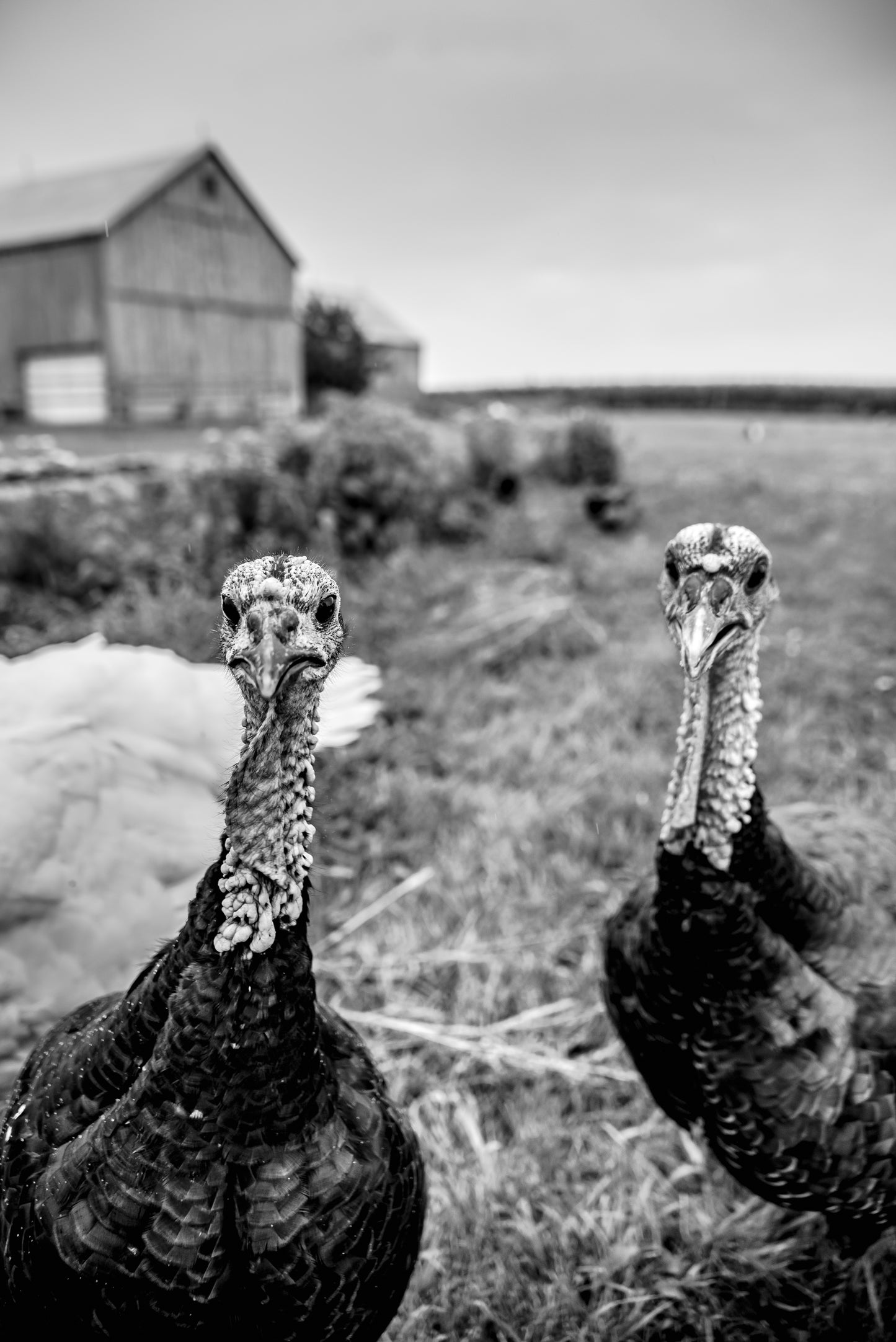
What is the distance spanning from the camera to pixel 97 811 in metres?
2.73

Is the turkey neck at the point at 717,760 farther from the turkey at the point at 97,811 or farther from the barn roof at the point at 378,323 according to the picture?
the barn roof at the point at 378,323

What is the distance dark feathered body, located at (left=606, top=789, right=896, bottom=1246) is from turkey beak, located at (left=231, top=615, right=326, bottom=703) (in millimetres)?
1149

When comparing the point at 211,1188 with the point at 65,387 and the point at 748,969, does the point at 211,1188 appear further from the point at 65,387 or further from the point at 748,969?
the point at 65,387

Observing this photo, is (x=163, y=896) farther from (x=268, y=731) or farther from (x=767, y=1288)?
(x=767, y=1288)

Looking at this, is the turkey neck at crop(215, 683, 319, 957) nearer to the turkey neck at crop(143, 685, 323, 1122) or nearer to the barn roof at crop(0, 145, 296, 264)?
the turkey neck at crop(143, 685, 323, 1122)

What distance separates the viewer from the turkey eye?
2.22 m

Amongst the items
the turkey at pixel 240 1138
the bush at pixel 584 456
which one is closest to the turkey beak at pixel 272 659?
the turkey at pixel 240 1138

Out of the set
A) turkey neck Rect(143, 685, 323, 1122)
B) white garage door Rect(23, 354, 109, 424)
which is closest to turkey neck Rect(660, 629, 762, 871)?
turkey neck Rect(143, 685, 323, 1122)

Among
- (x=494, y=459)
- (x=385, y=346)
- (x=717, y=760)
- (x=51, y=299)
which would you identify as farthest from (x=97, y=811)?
(x=385, y=346)

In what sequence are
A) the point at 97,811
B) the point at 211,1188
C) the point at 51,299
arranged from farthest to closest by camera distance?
1. the point at 51,299
2. the point at 97,811
3. the point at 211,1188

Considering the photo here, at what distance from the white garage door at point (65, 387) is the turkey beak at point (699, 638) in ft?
68.9

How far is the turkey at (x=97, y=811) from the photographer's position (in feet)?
8.16

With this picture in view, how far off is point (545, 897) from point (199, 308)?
22.1m

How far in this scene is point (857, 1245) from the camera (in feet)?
7.89
